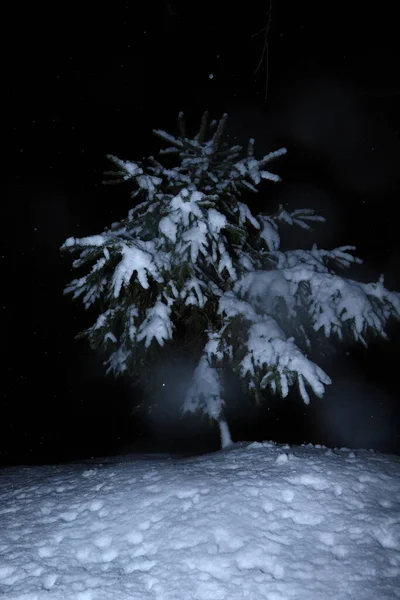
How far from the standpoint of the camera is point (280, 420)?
23.6 ft

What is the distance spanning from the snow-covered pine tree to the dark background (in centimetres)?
129

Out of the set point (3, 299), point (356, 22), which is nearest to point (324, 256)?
point (356, 22)

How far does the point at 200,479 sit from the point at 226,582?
1112 mm

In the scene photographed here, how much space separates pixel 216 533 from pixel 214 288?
275cm

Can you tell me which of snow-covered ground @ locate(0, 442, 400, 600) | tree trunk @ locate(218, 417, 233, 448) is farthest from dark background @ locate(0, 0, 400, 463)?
snow-covered ground @ locate(0, 442, 400, 600)

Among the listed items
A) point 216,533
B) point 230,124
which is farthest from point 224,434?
point 230,124

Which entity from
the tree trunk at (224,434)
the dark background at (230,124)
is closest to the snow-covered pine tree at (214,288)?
Answer: the tree trunk at (224,434)

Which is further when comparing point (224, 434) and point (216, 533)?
point (224, 434)

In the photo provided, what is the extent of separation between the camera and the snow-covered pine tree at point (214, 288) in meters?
3.85

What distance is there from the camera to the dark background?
724cm

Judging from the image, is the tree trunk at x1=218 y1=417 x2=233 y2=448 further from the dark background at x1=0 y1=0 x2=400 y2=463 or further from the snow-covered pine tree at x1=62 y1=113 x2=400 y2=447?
the dark background at x1=0 y1=0 x2=400 y2=463

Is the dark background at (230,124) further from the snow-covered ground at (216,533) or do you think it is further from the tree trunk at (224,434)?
the snow-covered ground at (216,533)

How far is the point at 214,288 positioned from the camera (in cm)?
458

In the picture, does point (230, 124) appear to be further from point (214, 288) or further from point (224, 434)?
point (224, 434)
